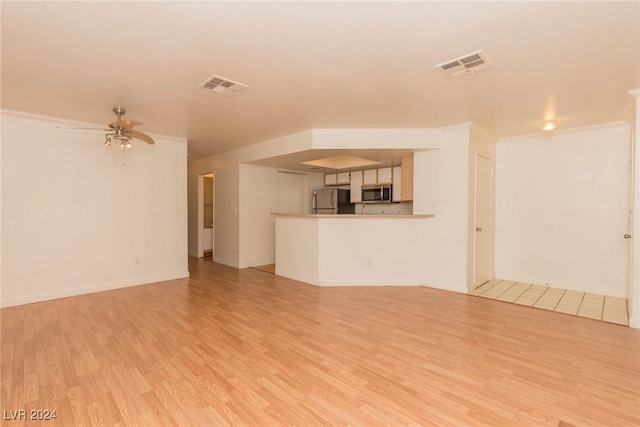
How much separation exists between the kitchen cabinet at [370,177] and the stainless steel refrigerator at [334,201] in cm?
60

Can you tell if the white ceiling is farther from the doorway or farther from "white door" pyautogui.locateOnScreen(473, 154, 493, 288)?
the doorway

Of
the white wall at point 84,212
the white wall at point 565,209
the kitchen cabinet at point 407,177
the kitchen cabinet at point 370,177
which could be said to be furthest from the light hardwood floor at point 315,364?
the kitchen cabinet at point 370,177

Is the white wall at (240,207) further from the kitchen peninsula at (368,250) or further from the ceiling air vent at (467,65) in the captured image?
the ceiling air vent at (467,65)

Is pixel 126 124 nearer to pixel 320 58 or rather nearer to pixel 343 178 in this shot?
pixel 320 58

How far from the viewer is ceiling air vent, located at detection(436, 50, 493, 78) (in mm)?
2421

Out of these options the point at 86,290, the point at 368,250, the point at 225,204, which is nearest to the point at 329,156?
the point at 368,250

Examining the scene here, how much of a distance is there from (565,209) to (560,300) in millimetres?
1491

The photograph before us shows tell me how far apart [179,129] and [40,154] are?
1.74 m

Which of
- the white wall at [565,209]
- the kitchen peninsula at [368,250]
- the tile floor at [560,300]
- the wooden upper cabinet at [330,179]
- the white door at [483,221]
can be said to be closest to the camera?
the tile floor at [560,300]

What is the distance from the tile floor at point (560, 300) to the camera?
11.7 ft

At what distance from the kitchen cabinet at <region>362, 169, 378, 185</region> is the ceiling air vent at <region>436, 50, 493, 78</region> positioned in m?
3.86

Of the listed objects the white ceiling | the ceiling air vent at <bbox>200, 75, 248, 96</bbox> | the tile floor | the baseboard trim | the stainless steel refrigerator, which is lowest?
the tile floor

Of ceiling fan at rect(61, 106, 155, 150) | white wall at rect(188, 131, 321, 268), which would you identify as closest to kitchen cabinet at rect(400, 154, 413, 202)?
white wall at rect(188, 131, 321, 268)

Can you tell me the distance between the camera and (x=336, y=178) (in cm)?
739
